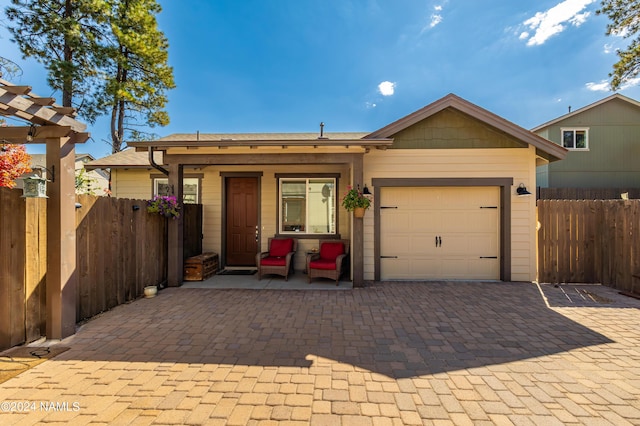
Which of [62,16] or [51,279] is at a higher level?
[62,16]

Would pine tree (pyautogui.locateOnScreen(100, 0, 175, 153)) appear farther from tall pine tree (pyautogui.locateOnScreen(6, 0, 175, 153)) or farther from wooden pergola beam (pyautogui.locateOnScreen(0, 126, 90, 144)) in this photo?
wooden pergola beam (pyautogui.locateOnScreen(0, 126, 90, 144))

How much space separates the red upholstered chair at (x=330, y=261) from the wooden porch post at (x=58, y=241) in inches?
158

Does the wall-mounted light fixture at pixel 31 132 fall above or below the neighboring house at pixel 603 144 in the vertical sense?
below

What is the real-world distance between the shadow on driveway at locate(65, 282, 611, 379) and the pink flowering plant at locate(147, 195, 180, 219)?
1.62 m

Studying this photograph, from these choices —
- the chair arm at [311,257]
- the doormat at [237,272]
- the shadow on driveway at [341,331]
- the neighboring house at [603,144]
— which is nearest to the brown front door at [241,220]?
the doormat at [237,272]

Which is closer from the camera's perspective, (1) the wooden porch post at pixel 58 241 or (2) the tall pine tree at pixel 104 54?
(1) the wooden porch post at pixel 58 241

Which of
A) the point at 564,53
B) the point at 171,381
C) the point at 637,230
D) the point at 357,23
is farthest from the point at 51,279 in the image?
the point at 564,53

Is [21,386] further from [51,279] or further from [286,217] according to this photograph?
[286,217]

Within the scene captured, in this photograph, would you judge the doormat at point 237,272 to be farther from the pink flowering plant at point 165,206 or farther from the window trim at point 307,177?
the pink flowering plant at point 165,206

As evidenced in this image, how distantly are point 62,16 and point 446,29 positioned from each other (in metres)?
15.6

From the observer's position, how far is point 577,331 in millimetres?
3557

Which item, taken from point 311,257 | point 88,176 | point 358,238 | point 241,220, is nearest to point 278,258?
point 311,257

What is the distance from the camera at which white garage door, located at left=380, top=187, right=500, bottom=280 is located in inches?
248

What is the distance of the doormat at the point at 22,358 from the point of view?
260cm
